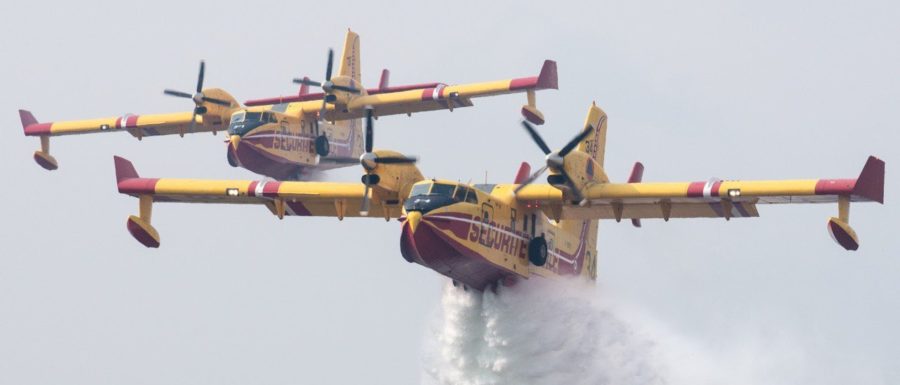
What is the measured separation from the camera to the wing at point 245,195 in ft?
170

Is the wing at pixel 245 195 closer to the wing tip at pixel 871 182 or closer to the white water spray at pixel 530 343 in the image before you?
the white water spray at pixel 530 343

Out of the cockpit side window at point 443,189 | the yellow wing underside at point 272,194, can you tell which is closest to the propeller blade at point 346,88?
the yellow wing underside at point 272,194

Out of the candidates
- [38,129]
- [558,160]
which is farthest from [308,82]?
[558,160]

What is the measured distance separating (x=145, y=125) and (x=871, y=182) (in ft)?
111

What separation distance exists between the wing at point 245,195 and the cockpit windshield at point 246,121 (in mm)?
13064

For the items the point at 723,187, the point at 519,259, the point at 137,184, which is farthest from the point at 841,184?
the point at 137,184

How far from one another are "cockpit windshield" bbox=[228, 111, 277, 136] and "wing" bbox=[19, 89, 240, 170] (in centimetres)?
278

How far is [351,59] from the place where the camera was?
73688 millimetres

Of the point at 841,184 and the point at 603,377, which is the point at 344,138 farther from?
the point at 841,184

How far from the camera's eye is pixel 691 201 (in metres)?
49.0

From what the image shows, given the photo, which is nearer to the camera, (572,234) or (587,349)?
(587,349)

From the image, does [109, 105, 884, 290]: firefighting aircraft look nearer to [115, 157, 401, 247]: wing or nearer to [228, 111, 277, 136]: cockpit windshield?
[115, 157, 401, 247]: wing

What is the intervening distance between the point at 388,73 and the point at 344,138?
12.3 ft

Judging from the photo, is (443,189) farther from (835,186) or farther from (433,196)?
(835,186)
